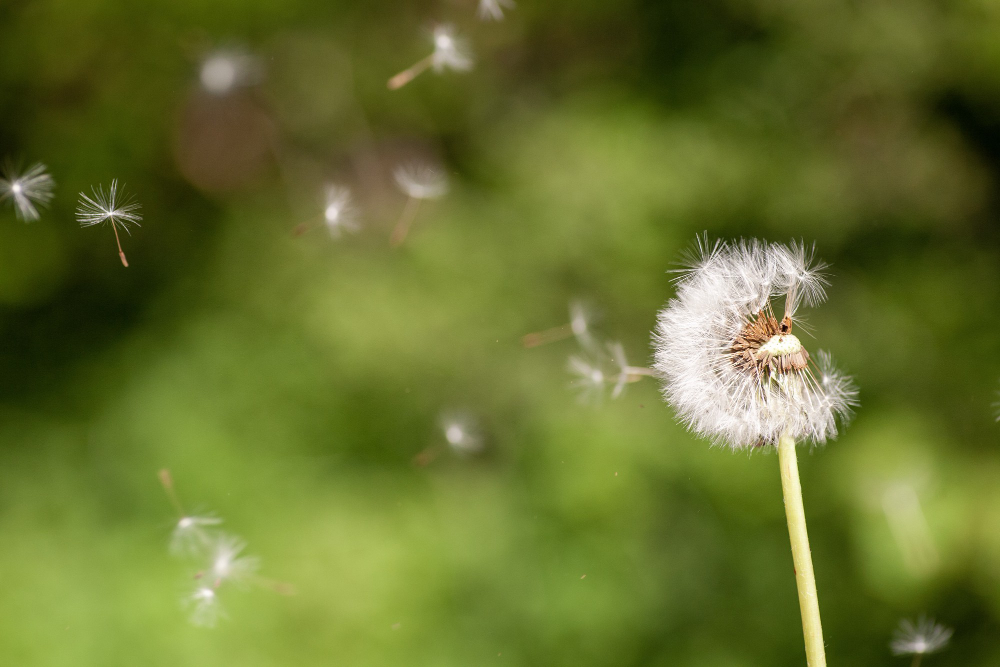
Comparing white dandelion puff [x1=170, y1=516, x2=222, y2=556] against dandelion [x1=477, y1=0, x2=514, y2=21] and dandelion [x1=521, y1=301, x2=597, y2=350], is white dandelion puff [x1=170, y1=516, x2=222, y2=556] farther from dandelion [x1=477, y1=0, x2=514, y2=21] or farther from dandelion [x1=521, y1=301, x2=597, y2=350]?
dandelion [x1=477, y1=0, x2=514, y2=21]

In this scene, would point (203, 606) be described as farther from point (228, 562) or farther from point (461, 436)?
point (461, 436)

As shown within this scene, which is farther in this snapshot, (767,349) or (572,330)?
(572,330)

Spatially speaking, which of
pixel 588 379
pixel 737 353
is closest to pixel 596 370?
pixel 588 379

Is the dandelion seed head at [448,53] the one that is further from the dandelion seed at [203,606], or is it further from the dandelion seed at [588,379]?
the dandelion seed at [203,606]

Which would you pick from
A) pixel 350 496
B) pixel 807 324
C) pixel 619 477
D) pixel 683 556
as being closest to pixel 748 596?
pixel 683 556

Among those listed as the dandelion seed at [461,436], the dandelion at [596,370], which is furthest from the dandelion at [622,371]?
the dandelion seed at [461,436]

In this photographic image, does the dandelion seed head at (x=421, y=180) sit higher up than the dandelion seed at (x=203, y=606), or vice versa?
the dandelion seed head at (x=421, y=180)

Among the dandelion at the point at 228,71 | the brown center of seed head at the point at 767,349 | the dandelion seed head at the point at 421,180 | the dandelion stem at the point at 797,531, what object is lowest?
the dandelion stem at the point at 797,531
